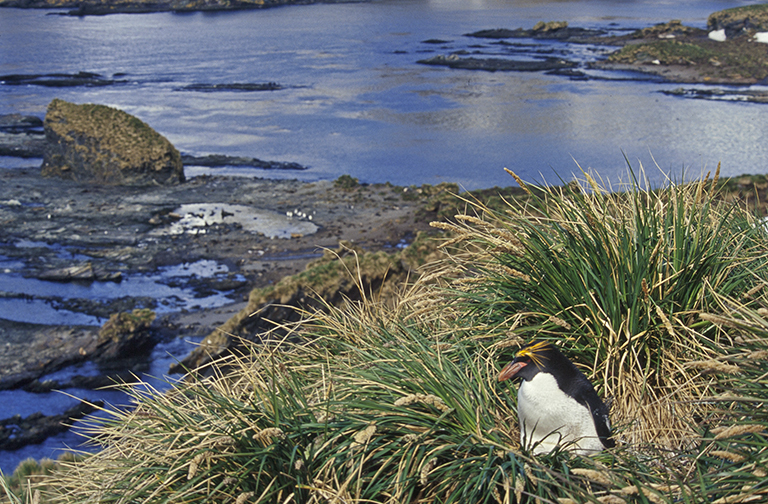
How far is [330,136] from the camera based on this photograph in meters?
33.4

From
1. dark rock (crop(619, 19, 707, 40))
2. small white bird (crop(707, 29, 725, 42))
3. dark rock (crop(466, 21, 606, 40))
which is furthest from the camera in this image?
dark rock (crop(466, 21, 606, 40))

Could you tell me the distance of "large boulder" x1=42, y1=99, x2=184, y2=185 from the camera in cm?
2708

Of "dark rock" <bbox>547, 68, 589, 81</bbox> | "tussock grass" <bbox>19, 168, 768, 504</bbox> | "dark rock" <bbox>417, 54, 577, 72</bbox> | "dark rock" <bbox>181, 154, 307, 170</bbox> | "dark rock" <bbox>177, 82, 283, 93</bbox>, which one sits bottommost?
"dark rock" <bbox>181, 154, 307, 170</bbox>

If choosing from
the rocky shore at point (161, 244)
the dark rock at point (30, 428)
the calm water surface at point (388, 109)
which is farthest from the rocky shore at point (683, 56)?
the dark rock at point (30, 428)

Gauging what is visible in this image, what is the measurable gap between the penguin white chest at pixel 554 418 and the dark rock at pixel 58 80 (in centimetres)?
5026

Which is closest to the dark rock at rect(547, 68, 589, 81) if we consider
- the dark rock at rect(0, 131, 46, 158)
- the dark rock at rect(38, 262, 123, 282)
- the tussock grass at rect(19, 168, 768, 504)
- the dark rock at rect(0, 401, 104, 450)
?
the dark rock at rect(0, 131, 46, 158)

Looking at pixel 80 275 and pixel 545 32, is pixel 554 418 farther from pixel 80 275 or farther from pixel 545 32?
pixel 545 32

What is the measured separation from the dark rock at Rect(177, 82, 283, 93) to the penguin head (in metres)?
44.7

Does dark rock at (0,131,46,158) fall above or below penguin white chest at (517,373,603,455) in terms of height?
below

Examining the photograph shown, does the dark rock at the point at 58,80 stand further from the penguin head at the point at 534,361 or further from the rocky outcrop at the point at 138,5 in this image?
the rocky outcrop at the point at 138,5

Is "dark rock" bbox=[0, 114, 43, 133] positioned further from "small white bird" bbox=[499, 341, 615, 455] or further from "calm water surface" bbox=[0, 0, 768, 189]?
"small white bird" bbox=[499, 341, 615, 455]

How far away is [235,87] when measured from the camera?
46.3 metres

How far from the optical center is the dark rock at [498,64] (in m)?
51.9

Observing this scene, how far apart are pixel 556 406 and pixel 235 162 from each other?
27.7 m
